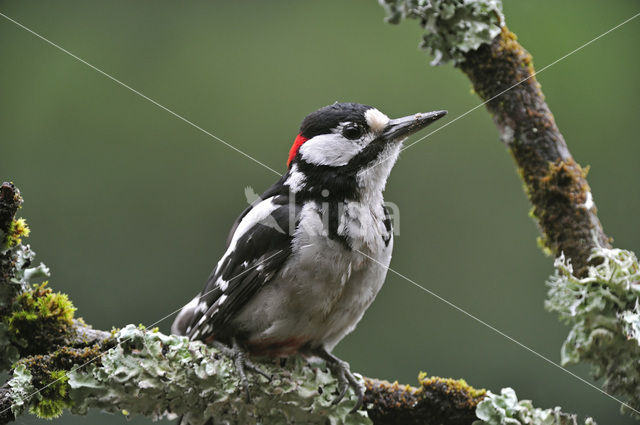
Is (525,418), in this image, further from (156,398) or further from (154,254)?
(154,254)

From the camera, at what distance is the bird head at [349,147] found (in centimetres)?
176

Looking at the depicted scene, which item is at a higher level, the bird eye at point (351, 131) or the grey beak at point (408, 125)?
the grey beak at point (408, 125)

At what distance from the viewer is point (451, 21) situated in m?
1.88

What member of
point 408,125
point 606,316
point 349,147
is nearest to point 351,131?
point 349,147

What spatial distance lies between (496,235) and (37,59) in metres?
1.89

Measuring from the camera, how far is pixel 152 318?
61.7 inches

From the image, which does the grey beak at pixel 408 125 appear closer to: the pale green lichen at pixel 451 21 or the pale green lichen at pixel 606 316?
the pale green lichen at pixel 451 21

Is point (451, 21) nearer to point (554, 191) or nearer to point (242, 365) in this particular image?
point (554, 191)

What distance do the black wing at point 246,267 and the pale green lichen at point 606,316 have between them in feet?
2.35

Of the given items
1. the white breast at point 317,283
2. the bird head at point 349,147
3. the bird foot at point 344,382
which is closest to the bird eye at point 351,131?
the bird head at point 349,147

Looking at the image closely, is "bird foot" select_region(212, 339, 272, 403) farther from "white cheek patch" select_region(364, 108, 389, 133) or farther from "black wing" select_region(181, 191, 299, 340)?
"white cheek patch" select_region(364, 108, 389, 133)

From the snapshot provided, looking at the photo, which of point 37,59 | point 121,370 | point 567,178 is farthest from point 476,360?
point 37,59

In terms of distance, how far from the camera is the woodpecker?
64.6 inches

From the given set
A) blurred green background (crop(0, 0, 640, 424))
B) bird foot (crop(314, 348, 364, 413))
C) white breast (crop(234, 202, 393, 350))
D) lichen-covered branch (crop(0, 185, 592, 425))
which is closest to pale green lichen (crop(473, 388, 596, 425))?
lichen-covered branch (crop(0, 185, 592, 425))
